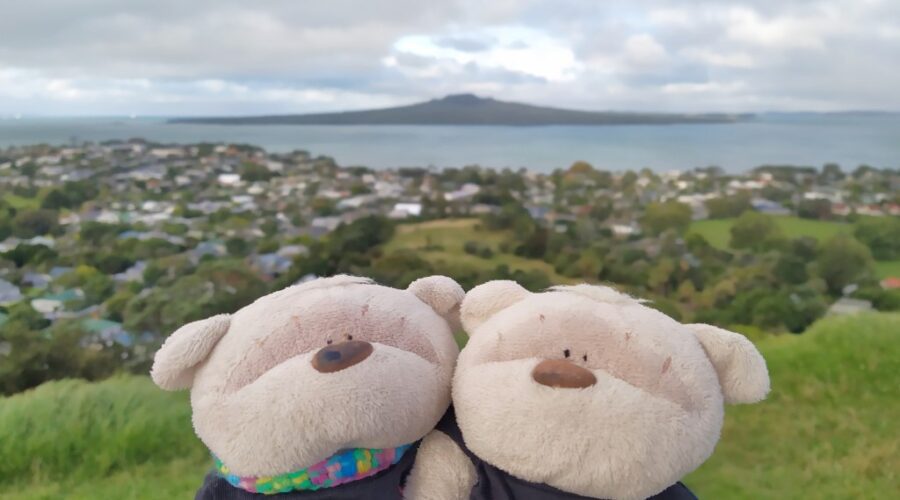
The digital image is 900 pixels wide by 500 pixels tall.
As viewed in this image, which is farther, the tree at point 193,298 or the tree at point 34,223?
the tree at point 34,223

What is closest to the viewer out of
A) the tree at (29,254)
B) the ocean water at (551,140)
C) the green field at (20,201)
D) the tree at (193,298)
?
the tree at (193,298)

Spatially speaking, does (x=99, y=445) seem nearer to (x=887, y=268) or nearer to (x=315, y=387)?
(x=315, y=387)

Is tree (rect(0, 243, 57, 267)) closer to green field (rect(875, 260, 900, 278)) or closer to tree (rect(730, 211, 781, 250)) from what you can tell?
tree (rect(730, 211, 781, 250))

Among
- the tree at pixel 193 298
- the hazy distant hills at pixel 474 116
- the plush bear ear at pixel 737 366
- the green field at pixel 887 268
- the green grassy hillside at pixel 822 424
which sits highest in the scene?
the hazy distant hills at pixel 474 116

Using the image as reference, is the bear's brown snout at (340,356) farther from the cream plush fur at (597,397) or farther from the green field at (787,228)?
the green field at (787,228)

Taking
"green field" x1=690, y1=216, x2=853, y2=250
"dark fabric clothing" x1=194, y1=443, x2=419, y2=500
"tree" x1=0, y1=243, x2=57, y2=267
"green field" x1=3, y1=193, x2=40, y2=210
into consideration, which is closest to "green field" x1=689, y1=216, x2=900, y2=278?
"green field" x1=690, y1=216, x2=853, y2=250

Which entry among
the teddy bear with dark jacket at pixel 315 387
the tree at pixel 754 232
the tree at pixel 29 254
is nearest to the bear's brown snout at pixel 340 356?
the teddy bear with dark jacket at pixel 315 387
